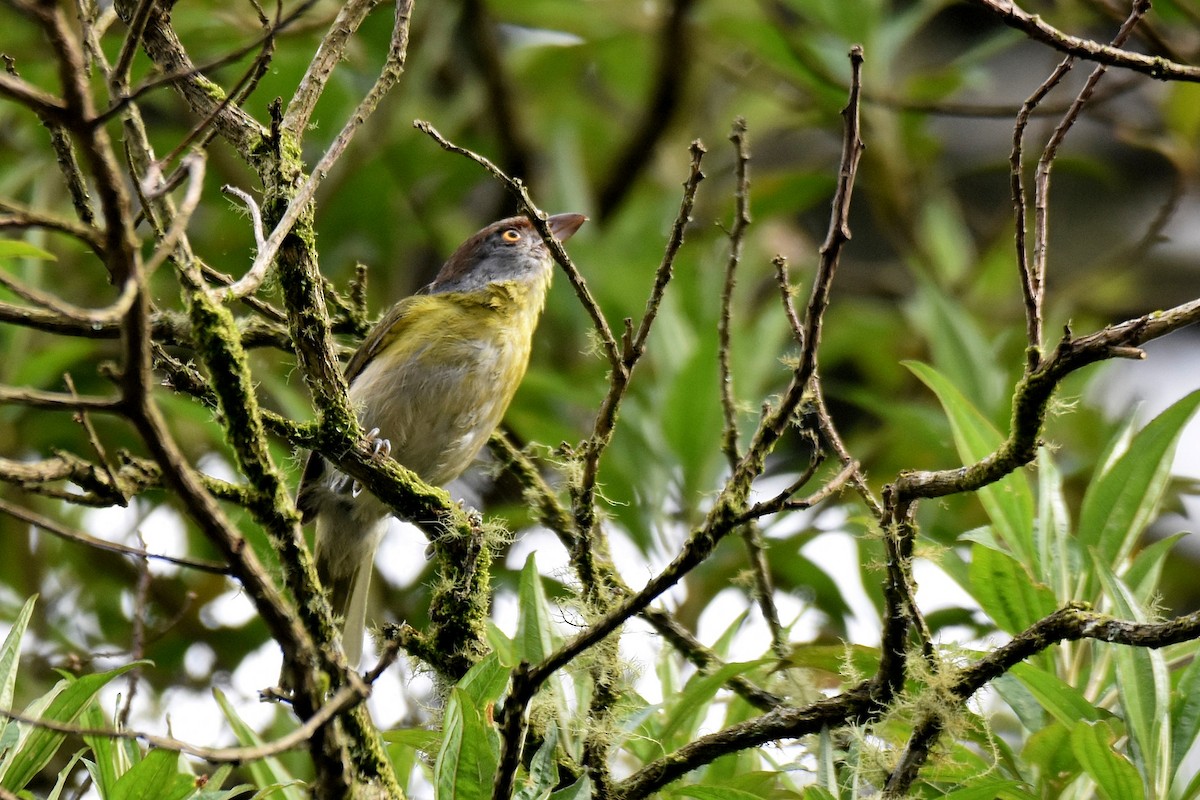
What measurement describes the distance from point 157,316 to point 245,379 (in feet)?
2.52

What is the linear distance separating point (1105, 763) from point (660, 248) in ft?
12.1

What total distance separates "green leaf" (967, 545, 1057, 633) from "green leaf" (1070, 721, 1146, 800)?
0.38m

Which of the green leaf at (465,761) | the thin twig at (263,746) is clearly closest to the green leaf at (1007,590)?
the green leaf at (465,761)

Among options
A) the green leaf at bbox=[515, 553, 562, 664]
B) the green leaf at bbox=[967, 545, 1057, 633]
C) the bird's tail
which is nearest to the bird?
the bird's tail

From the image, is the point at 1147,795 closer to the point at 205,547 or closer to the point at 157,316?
the point at 157,316

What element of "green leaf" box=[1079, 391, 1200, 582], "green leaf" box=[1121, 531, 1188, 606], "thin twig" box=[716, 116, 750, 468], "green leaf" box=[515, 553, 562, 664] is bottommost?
"green leaf" box=[515, 553, 562, 664]

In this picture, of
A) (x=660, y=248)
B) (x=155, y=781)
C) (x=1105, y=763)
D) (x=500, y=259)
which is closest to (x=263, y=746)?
(x=155, y=781)

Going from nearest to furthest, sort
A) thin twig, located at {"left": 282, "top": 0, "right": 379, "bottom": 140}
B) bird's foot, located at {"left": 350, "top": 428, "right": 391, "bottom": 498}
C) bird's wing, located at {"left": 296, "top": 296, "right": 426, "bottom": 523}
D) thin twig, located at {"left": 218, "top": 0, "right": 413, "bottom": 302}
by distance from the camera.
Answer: thin twig, located at {"left": 218, "top": 0, "right": 413, "bottom": 302}
thin twig, located at {"left": 282, "top": 0, "right": 379, "bottom": 140}
bird's foot, located at {"left": 350, "top": 428, "right": 391, "bottom": 498}
bird's wing, located at {"left": 296, "top": 296, "right": 426, "bottom": 523}

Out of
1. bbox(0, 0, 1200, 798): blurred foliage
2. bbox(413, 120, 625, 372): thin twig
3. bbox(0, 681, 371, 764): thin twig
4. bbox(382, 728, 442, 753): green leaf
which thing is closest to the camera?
bbox(0, 681, 371, 764): thin twig

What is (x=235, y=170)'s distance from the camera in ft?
18.0

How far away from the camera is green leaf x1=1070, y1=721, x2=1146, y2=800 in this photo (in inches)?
84.5

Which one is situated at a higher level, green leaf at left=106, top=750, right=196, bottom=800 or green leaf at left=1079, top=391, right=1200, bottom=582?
green leaf at left=1079, top=391, right=1200, bottom=582

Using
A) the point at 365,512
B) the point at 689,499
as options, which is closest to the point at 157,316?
the point at 365,512

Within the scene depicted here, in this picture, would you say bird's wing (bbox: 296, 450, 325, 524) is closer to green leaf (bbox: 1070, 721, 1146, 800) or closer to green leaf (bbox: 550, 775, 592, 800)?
green leaf (bbox: 550, 775, 592, 800)
